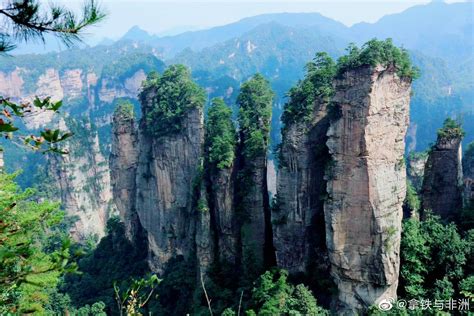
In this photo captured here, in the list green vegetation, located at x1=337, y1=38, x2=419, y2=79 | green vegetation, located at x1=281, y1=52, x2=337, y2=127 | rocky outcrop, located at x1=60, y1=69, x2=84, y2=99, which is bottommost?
green vegetation, located at x1=281, y1=52, x2=337, y2=127

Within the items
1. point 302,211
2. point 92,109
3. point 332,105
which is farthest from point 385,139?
point 92,109

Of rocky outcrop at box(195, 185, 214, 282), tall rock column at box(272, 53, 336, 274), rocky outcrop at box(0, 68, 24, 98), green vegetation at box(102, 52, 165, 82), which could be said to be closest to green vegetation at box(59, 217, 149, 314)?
rocky outcrop at box(195, 185, 214, 282)

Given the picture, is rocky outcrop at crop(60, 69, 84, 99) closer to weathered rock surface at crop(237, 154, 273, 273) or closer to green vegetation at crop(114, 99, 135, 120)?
green vegetation at crop(114, 99, 135, 120)

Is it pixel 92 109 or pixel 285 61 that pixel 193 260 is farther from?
pixel 285 61

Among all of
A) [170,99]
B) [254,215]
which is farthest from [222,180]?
[170,99]

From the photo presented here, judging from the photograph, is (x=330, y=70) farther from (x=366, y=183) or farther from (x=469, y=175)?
(x=469, y=175)

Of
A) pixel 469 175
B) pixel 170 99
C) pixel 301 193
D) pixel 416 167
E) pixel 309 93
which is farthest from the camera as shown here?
pixel 416 167

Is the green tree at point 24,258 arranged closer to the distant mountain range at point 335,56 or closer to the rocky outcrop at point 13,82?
the distant mountain range at point 335,56
